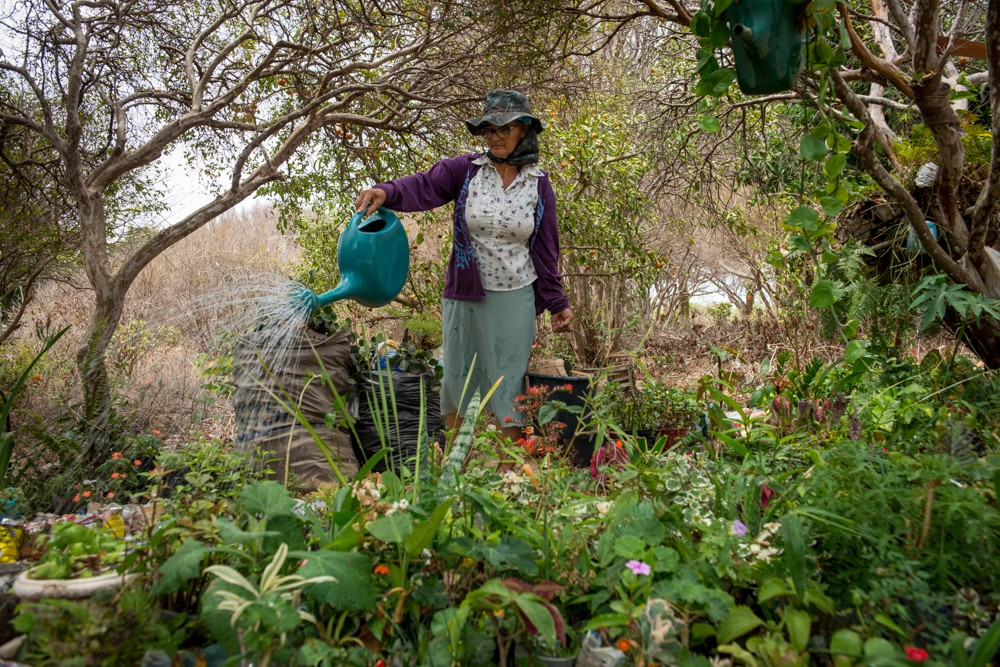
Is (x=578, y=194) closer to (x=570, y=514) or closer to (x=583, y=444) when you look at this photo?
(x=583, y=444)

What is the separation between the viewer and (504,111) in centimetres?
281

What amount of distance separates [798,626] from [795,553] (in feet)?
0.33

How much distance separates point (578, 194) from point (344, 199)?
5.50ft

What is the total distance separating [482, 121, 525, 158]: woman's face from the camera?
2861 mm

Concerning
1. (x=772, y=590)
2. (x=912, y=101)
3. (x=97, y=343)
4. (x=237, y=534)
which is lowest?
(x=772, y=590)

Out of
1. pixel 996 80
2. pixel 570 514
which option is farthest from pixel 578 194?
pixel 570 514

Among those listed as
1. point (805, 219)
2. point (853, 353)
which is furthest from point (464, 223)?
point (805, 219)

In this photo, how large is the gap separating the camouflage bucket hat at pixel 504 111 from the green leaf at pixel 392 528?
1.99 m

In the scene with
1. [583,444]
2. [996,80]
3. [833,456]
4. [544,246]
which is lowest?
[583,444]

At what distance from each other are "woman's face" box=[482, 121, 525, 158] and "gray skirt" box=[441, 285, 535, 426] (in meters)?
0.58

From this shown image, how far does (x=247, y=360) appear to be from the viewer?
2998 millimetres

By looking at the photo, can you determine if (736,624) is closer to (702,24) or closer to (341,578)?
(341,578)

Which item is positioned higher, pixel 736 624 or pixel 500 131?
pixel 500 131

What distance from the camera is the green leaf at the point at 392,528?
42.4 inches
